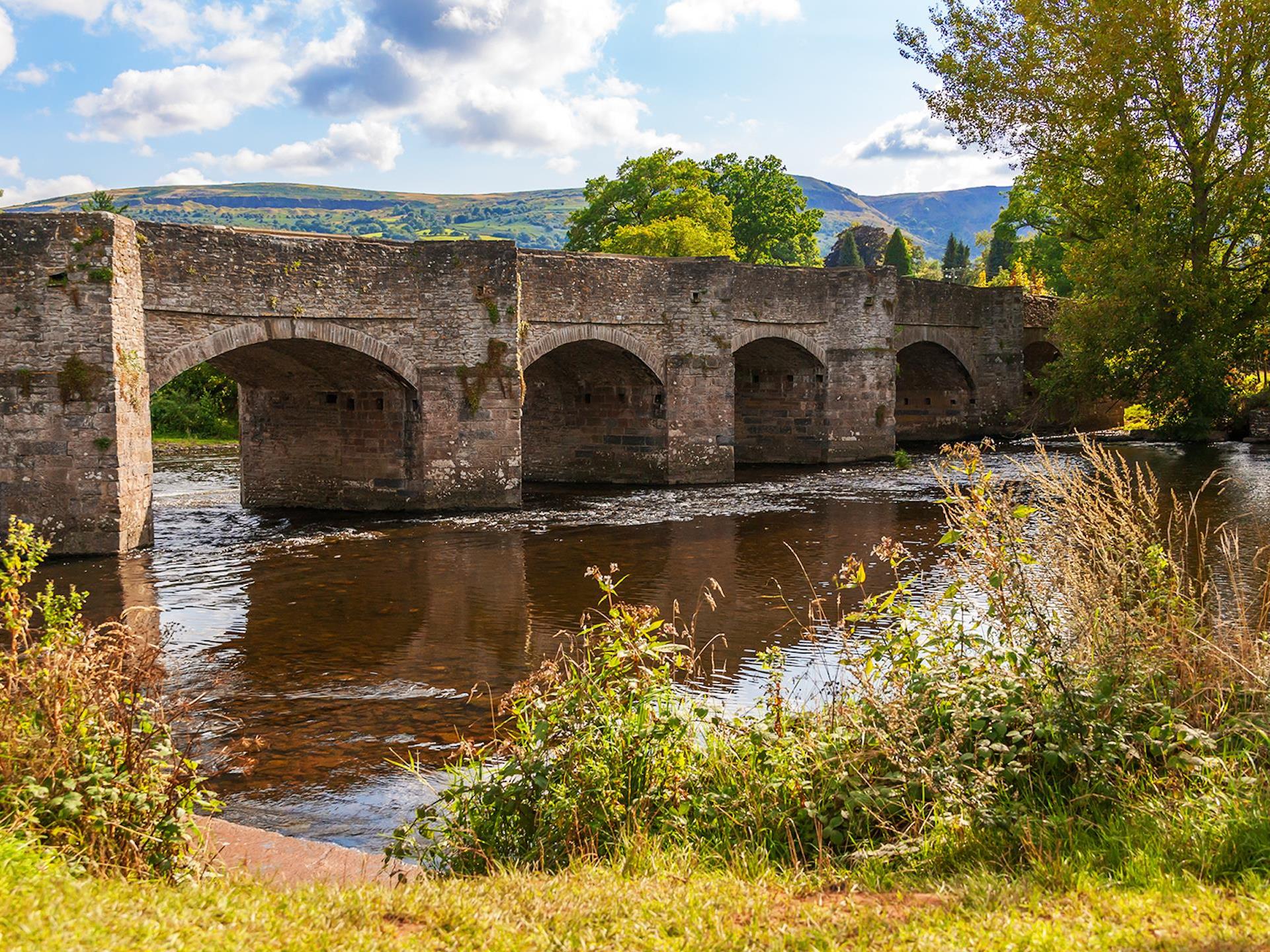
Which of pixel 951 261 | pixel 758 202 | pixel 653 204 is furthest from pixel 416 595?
pixel 951 261

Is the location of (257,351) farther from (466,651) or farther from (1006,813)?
(1006,813)

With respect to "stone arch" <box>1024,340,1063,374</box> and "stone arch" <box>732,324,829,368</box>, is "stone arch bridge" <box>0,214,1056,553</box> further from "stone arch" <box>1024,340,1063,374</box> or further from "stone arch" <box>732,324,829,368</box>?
"stone arch" <box>1024,340,1063,374</box>

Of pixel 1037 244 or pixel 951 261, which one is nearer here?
pixel 1037 244

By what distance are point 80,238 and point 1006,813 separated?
1179cm

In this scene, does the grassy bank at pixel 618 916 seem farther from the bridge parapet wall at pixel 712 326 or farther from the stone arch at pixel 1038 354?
the stone arch at pixel 1038 354

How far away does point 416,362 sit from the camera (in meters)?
16.8

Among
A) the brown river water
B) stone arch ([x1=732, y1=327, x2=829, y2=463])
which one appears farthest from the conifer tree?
the brown river water

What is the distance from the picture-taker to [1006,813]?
430cm

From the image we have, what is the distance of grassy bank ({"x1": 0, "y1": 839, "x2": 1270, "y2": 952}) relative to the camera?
Answer: 3328 millimetres

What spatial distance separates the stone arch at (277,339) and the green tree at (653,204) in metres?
23.5

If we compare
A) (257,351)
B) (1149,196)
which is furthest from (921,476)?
(257,351)

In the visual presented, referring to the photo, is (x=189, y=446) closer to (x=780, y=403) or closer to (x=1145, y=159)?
(x=780, y=403)

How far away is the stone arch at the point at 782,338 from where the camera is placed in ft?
72.2

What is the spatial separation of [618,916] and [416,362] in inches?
541
